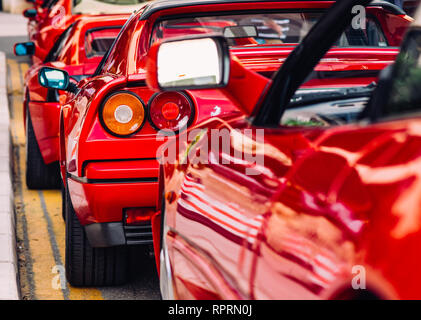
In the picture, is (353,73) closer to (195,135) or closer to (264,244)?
(195,135)

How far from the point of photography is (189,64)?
2861mm

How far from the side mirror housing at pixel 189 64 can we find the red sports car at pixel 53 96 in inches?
155

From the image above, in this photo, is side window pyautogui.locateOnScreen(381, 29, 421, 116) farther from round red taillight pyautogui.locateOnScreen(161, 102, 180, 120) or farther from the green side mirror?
the green side mirror

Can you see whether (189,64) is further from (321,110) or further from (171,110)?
(171,110)

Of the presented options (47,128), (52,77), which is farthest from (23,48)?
(52,77)

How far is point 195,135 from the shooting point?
301 centimetres

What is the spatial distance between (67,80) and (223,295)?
3.73m

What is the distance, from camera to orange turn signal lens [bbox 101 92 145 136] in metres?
4.34

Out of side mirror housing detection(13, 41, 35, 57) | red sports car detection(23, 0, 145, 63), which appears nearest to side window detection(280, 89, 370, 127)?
side mirror housing detection(13, 41, 35, 57)

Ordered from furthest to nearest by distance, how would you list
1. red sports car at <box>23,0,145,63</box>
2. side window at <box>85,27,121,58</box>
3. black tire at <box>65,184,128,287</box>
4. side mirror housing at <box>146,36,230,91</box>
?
red sports car at <box>23,0,145,63</box> → side window at <box>85,27,121,58</box> → black tire at <box>65,184,128,287</box> → side mirror housing at <box>146,36,230,91</box>

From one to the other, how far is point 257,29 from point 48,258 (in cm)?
209

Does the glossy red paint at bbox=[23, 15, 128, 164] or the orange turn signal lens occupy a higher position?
the orange turn signal lens

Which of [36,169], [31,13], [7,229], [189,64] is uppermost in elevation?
[189,64]

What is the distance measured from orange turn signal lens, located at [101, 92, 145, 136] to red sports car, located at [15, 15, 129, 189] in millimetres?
2436
